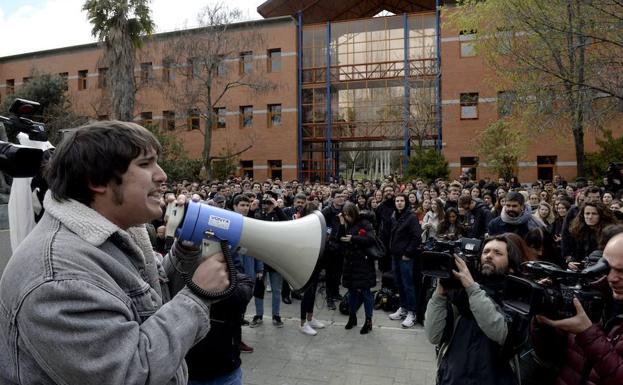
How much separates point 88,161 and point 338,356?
14.8 ft

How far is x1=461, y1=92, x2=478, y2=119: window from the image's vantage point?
23.6 m

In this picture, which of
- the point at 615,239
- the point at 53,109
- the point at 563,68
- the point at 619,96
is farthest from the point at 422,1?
the point at 615,239

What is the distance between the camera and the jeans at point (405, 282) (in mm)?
6555

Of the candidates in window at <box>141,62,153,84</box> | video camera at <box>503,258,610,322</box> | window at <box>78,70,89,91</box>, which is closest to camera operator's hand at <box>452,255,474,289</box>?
video camera at <box>503,258,610,322</box>

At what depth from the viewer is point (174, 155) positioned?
24016 mm

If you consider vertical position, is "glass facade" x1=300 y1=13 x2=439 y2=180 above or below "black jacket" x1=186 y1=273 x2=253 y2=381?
above

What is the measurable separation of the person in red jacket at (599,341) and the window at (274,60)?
26.1 metres

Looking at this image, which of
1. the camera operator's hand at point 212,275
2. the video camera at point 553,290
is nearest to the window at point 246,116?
the video camera at point 553,290

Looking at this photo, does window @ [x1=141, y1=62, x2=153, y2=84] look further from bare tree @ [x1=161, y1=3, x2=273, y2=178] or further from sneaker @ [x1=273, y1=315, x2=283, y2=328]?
sneaker @ [x1=273, y1=315, x2=283, y2=328]

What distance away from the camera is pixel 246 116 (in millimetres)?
27469

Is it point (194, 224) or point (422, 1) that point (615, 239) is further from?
point (422, 1)

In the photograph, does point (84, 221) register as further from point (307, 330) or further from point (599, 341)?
point (307, 330)

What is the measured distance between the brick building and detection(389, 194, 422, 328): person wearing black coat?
16.7m

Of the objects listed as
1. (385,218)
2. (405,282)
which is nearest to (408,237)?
(405,282)
